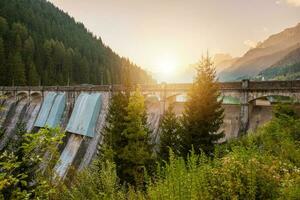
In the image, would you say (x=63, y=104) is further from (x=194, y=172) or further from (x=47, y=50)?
(x=47, y=50)

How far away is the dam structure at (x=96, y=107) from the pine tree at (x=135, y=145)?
13.5 feet

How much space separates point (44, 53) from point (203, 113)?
78.1m

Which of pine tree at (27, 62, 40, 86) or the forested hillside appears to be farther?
the forested hillside

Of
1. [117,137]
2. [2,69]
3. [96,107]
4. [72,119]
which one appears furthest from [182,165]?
[2,69]

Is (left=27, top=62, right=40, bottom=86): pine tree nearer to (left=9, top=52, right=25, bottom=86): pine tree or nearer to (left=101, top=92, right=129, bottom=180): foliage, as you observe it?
(left=9, top=52, right=25, bottom=86): pine tree

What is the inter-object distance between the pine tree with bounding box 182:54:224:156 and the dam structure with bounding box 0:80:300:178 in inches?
220

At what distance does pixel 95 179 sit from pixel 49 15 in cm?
12931

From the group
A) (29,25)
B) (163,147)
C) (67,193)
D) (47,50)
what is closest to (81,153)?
(163,147)

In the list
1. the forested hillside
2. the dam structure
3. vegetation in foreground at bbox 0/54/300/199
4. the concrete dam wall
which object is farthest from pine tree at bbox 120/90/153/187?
the forested hillside

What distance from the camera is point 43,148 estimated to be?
18.2 feet

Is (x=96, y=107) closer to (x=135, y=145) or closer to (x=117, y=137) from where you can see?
(x=117, y=137)

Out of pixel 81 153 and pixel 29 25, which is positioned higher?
pixel 29 25

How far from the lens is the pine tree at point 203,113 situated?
16.4 m

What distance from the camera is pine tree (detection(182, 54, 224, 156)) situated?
16.4 m
